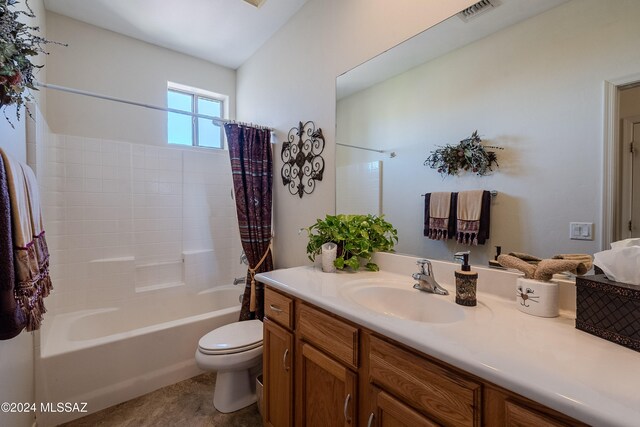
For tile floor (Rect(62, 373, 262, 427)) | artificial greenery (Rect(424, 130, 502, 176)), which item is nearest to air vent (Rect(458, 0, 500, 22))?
artificial greenery (Rect(424, 130, 502, 176))

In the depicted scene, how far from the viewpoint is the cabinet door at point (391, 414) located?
0.72m

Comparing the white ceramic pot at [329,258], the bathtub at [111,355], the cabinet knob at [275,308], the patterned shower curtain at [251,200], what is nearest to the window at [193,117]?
the patterned shower curtain at [251,200]

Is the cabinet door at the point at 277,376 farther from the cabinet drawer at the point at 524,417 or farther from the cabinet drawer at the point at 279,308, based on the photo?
the cabinet drawer at the point at 524,417

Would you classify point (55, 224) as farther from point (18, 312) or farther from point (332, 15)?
→ point (332, 15)

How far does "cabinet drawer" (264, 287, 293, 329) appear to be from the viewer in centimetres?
121

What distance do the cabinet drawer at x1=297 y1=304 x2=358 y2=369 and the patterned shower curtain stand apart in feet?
3.40

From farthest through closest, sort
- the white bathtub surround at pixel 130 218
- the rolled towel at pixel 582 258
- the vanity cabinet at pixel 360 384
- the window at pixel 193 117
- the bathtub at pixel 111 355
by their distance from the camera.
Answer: the window at pixel 193 117, the white bathtub surround at pixel 130 218, the bathtub at pixel 111 355, the rolled towel at pixel 582 258, the vanity cabinet at pixel 360 384

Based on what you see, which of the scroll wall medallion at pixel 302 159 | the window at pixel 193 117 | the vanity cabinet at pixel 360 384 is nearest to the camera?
the vanity cabinet at pixel 360 384

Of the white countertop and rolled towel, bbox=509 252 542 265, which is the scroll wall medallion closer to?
the white countertop

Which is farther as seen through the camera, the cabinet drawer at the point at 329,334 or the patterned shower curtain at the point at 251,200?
the patterned shower curtain at the point at 251,200

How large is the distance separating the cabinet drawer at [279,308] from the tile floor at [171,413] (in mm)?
768

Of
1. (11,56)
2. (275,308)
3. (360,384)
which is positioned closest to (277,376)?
(275,308)

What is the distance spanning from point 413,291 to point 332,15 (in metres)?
1.74

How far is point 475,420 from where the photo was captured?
0.61 meters
